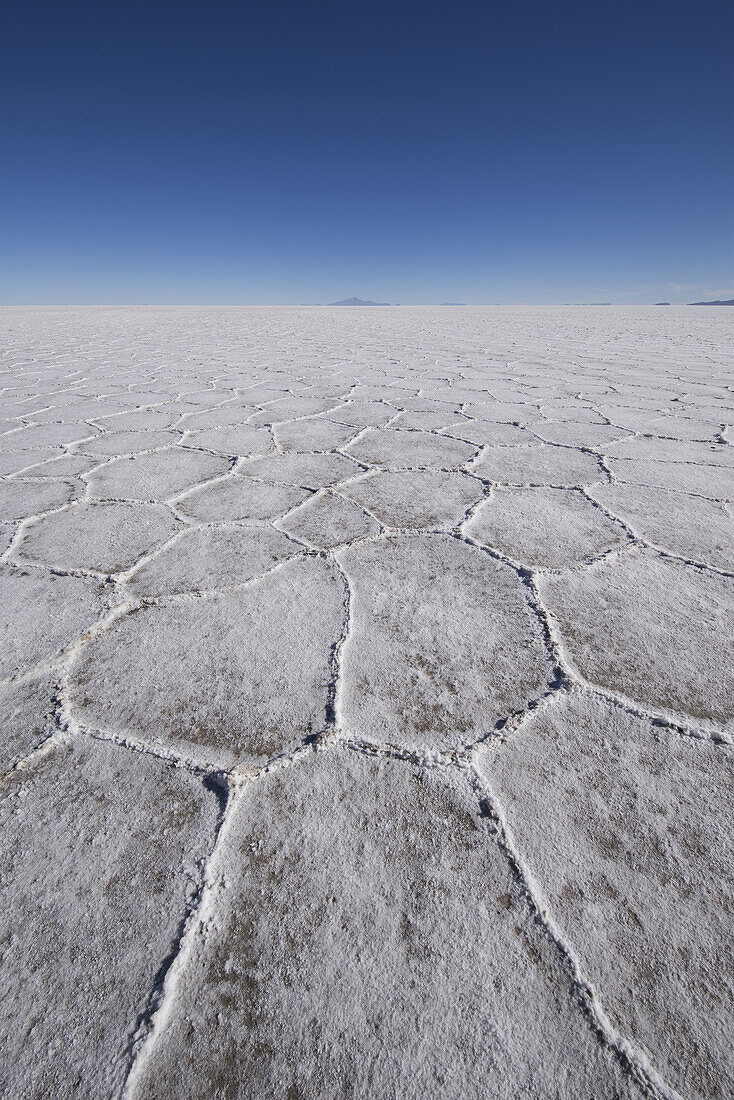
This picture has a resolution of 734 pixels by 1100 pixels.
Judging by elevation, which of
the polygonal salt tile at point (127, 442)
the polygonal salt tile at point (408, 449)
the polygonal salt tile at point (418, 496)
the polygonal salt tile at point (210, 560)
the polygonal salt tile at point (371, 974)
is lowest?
the polygonal salt tile at point (127, 442)

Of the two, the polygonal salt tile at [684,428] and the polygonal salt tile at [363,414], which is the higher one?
the polygonal salt tile at [684,428]

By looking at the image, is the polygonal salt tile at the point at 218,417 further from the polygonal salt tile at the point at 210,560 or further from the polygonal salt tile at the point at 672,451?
the polygonal salt tile at the point at 672,451

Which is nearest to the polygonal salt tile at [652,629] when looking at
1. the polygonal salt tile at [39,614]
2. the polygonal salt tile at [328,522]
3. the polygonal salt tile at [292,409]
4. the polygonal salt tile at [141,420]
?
the polygonal salt tile at [328,522]

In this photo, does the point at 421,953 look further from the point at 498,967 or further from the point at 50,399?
the point at 50,399

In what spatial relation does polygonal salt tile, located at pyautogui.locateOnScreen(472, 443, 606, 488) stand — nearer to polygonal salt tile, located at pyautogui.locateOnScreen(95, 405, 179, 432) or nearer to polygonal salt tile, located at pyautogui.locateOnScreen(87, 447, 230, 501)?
polygonal salt tile, located at pyautogui.locateOnScreen(87, 447, 230, 501)

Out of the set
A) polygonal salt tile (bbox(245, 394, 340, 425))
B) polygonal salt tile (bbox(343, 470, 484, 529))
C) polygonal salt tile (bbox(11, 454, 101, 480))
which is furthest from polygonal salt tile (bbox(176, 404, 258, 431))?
polygonal salt tile (bbox(343, 470, 484, 529))

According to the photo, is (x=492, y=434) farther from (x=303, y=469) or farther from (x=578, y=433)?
(x=303, y=469)

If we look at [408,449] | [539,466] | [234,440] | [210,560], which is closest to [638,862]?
[210,560]
